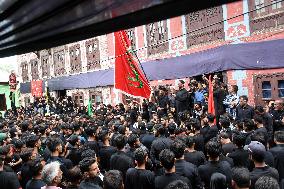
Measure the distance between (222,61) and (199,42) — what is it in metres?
2.74

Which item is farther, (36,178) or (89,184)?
(36,178)

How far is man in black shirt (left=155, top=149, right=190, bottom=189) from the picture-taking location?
4336 mm

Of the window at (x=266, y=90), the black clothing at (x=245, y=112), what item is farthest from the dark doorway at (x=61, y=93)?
the black clothing at (x=245, y=112)

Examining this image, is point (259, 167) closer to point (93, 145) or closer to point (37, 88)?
point (93, 145)

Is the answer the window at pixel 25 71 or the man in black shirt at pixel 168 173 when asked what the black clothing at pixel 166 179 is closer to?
the man in black shirt at pixel 168 173

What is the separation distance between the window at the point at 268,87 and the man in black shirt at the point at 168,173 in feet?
27.7

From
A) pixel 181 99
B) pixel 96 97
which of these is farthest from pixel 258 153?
pixel 96 97

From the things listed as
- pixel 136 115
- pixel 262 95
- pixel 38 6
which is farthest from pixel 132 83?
pixel 38 6

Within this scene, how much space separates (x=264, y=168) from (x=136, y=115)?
8.69 m

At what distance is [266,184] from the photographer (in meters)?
3.26

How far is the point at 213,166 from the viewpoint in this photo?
4.83 meters

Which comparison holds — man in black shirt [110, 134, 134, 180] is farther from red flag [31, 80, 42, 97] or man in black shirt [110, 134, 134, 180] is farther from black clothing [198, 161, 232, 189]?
red flag [31, 80, 42, 97]

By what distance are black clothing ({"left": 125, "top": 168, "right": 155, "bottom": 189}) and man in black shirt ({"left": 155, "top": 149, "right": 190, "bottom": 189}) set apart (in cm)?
30

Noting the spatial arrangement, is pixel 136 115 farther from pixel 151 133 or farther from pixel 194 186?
pixel 194 186
